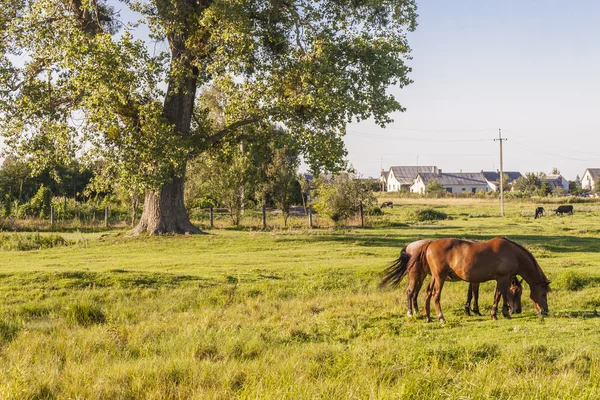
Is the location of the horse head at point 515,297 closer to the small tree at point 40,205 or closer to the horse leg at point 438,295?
the horse leg at point 438,295

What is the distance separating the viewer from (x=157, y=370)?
8.18m

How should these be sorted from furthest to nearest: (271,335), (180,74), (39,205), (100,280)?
(39,205) < (180,74) < (100,280) < (271,335)

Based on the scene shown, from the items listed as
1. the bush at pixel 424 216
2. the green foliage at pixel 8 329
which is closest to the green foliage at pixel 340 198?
the bush at pixel 424 216

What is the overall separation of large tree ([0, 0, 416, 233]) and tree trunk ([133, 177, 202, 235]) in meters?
0.12

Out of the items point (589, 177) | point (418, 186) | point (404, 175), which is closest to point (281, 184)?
point (418, 186)

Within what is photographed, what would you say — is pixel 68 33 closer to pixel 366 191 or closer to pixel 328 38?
pixel 328 38

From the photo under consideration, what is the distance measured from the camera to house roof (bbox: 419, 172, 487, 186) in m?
156

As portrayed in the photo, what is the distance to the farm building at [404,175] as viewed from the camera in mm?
166875

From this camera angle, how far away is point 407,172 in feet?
562

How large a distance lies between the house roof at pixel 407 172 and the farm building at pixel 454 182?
14.9 ft

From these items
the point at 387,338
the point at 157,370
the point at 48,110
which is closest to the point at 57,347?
the point at 157,370

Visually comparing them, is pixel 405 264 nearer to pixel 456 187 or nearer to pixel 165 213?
pixel 165 213

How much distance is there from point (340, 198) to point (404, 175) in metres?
134

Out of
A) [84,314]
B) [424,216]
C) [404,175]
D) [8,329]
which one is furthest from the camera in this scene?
[404,175]
